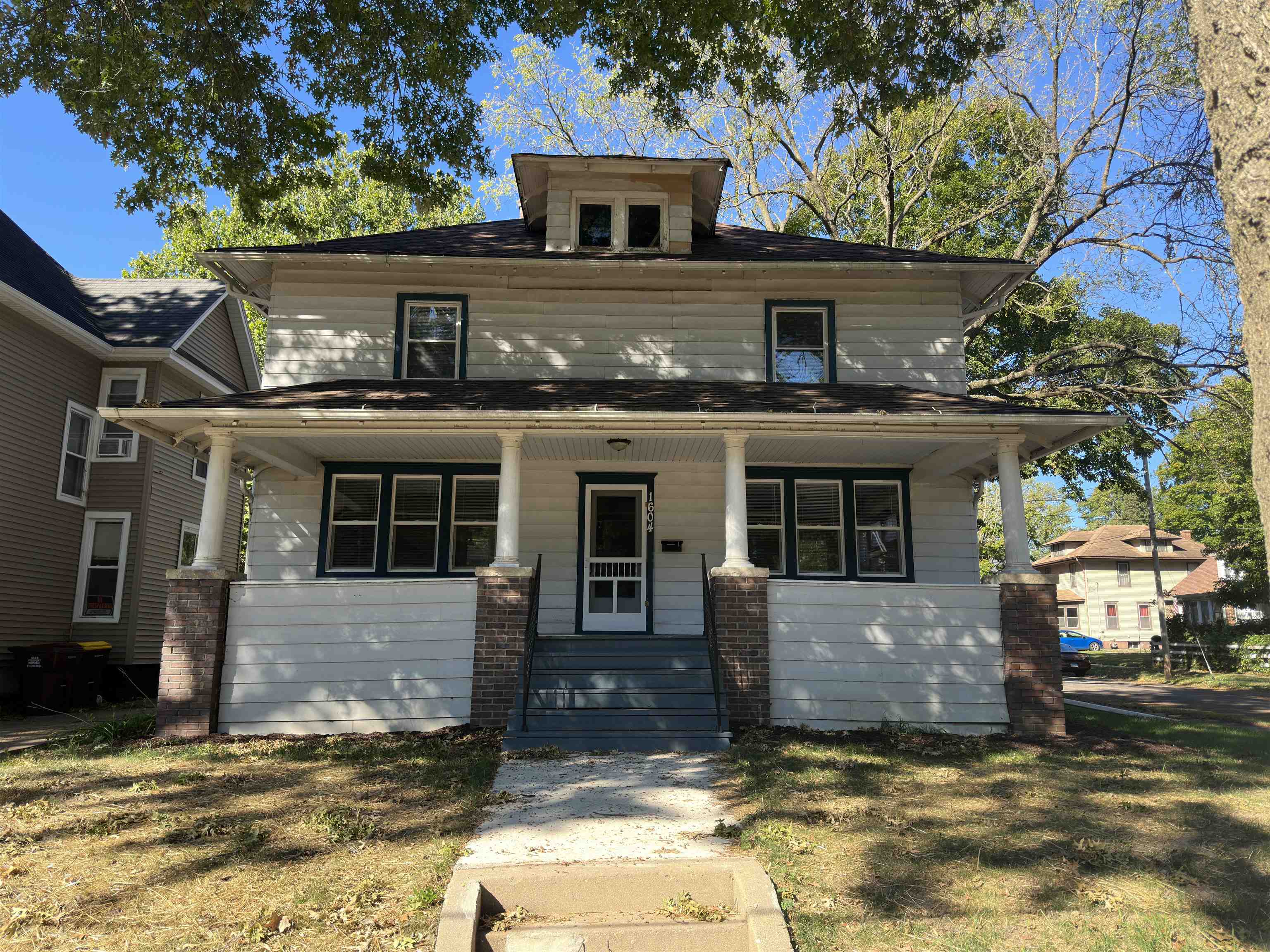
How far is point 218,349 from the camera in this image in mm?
18953

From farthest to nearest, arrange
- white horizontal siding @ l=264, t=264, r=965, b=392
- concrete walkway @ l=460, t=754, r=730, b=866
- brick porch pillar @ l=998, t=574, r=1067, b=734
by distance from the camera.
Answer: white horizontal siding @ l=264, t=264, r=965, b=392 → brick porch pillar @ l=998, t=574, r=1067, b=734 → concrete walkway @ l=460, t=754, r=730, b=866

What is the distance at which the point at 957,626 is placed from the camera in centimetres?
954

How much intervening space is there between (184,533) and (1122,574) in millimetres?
54220

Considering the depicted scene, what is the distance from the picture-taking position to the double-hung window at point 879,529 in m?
11.7

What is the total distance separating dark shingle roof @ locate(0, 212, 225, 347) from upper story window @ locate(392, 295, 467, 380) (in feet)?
22.1

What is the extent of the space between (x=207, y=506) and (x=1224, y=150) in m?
9.82

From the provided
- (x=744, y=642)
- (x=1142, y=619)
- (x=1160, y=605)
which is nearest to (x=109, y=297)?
(x=744, y=642)

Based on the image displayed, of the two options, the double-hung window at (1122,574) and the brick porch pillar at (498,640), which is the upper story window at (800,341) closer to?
the brick porch pillar at (498,640)

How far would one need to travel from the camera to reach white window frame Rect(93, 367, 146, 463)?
1602cm

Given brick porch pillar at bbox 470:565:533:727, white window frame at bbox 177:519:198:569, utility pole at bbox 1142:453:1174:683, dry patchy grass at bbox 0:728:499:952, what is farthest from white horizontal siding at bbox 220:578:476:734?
utility pole at bbox 1142:453:1174:683

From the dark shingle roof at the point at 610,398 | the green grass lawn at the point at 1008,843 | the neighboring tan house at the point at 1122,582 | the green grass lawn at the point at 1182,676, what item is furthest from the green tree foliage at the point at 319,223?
the neighboring tan house at the point at 1122,582

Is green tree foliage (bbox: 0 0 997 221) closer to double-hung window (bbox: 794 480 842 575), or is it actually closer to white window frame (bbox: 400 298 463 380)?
white window frame (bbox: 400 298 463 380)

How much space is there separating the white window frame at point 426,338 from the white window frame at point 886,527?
238 inches

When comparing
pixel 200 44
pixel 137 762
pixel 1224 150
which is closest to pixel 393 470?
pixel 137 762
